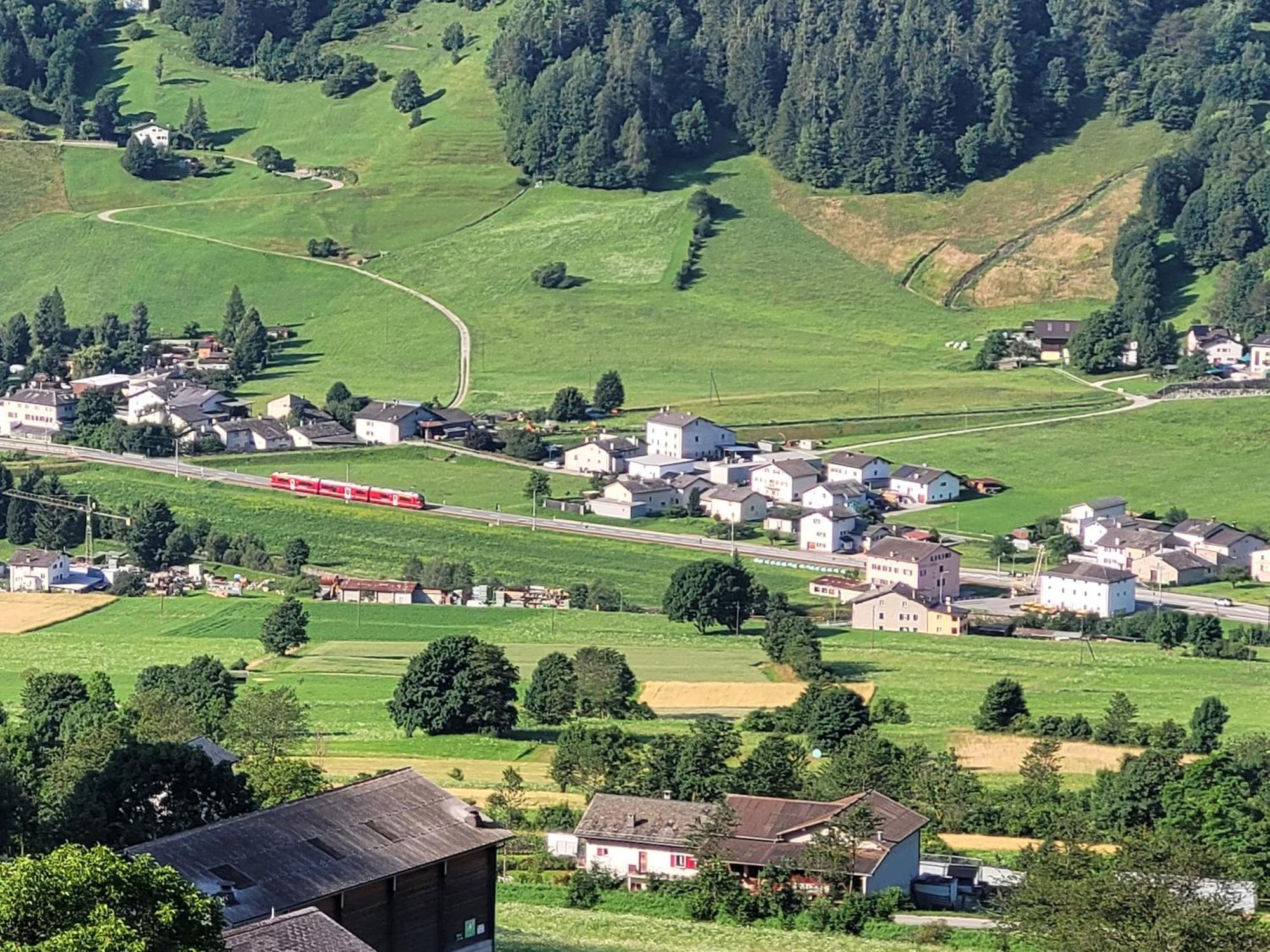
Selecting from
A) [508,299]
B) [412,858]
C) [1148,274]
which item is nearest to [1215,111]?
[1148,274]

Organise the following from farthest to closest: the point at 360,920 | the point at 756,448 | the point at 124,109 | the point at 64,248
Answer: the point at 124,109 < the point at 64,248 < the point at 756,448 < the point at 360,920

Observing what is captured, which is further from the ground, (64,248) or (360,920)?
(64,248)

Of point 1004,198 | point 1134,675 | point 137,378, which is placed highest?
point 1004,198

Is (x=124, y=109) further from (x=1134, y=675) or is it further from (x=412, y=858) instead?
(x=412, y=858)

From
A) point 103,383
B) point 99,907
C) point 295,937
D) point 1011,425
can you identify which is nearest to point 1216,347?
point 1011,425

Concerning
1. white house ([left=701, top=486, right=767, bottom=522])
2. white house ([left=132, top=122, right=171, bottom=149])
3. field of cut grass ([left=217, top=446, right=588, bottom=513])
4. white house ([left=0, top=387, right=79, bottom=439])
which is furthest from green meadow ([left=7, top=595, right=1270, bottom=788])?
white house ([left=132, top=122, right=171, bottom=149])
